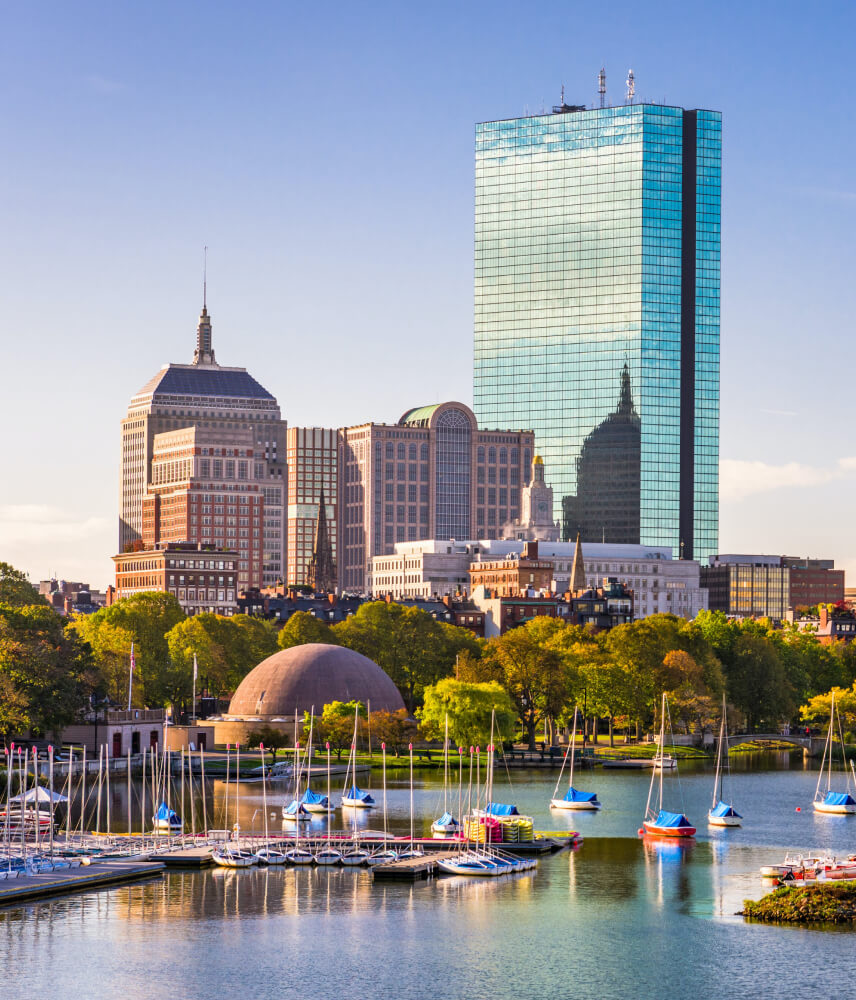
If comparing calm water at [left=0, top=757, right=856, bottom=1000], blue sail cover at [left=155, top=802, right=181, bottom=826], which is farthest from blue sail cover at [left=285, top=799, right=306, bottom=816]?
calm water at [left=0, top=757, right=856, bottom=1000]

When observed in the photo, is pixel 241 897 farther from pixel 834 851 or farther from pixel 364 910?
pixel 834 851

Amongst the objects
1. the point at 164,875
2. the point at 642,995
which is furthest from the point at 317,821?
the point at 642,995

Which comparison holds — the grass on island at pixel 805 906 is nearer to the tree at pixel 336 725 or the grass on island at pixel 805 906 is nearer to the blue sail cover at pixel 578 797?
the blue sail cover at pixel 578 797

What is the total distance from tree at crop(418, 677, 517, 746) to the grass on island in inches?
2975

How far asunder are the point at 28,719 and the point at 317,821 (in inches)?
1408

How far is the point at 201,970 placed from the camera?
7769 centimetres

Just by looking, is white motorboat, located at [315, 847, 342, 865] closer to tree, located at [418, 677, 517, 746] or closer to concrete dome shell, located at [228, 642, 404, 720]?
tree, located at [418, 677, 517, 746]

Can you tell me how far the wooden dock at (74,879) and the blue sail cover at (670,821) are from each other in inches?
1327

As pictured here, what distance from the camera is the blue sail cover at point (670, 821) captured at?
386 ft

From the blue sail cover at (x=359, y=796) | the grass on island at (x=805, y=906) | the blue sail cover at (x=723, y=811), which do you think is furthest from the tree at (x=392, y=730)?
the grass on island at (x=805, y=906)

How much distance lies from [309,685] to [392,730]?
12.8 m

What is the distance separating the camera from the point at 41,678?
150250mm

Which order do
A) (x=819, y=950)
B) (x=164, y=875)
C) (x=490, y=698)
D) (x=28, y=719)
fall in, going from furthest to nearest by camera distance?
(x=490, y=698)
(x=28, y=719)
(x=164, y=875)
(x=819, y=950)

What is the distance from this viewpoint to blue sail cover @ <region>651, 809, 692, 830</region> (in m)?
118
